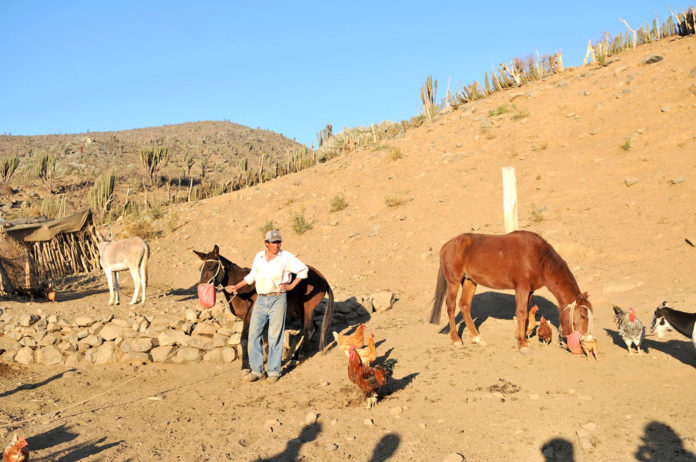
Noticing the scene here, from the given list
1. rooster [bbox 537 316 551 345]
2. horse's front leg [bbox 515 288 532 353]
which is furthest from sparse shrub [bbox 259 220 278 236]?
rooster [bbox 537 316 551 345]

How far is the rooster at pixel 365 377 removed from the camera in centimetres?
559

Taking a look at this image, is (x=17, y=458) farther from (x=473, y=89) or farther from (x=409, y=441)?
(x=473, y=89)

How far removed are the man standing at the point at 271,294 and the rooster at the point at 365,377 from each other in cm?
158

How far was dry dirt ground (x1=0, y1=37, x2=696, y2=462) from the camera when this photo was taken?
5.04 metres

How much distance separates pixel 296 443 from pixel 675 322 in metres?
4.63

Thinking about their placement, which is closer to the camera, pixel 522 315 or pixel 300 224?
pixel 522 315

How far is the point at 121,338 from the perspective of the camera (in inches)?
347

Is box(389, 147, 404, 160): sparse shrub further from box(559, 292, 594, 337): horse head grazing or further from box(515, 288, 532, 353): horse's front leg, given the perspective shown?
box(559, 292, 594, 337): horse head grazing

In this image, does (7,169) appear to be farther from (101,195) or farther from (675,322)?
(675,322)

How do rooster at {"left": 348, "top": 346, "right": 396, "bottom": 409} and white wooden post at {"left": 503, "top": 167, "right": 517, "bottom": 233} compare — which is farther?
white wooden post at {"left": 503, "top": 167, "right": 517, "bottom": 233}

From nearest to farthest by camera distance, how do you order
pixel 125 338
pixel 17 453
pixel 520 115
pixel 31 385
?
pixel 17 453, pixel 31 385, pixel 125 338, pixel 520 115

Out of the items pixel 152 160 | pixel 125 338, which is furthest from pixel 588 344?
pixel 152 160

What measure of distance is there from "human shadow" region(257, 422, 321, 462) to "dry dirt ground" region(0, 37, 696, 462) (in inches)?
1.2

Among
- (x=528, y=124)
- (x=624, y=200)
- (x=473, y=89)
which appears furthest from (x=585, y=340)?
(x=473, y=89)
